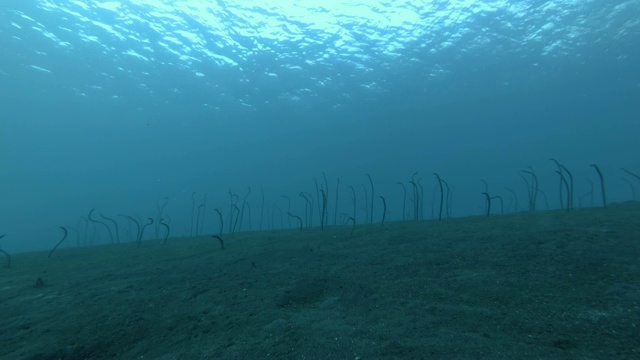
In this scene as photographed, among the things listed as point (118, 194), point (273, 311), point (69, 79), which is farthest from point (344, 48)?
point (118, 194)

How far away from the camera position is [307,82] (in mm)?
30703

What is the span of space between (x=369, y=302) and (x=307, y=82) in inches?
1147

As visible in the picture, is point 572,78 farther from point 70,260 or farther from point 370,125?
point 70,260

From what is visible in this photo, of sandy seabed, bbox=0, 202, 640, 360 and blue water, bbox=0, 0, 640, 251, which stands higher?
blue water, bbox=0, 0, 640, 251

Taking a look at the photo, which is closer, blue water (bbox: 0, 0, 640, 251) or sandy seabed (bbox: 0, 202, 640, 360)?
sandy seabed (bbox: 0, 202, 640, 360)

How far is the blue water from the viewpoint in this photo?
1950 cm

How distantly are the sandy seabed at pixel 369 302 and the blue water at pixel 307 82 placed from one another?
556 cm

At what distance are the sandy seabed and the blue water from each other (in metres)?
5.56

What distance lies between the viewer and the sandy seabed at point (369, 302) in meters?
2.77

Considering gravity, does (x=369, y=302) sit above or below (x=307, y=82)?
below

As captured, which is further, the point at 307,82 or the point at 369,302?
the point at 307,82

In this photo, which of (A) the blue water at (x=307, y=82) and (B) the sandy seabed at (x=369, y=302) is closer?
(B) the sandy seabed at (x=369, y=302)

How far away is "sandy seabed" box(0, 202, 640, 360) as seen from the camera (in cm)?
277

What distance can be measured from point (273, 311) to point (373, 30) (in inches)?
822
